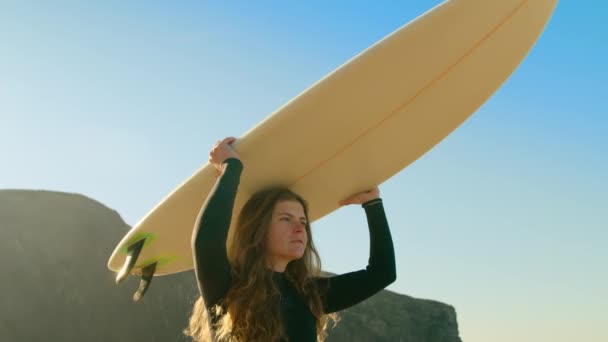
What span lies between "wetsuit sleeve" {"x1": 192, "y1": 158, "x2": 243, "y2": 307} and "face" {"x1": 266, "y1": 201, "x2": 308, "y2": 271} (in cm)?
27

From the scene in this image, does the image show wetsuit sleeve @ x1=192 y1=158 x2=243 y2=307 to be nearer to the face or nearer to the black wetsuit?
the black wetsuit

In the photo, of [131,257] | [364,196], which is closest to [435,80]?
[364,196]

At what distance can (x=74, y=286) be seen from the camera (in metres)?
16.7

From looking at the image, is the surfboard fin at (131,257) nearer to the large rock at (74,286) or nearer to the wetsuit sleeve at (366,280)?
the wetsuit sleeve at (366,280)

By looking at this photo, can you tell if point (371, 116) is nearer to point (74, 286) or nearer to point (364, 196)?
point (364, 196)

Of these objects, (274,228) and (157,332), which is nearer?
(274,228)

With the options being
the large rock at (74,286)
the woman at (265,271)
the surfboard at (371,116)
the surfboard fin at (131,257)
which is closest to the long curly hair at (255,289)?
the woman at (265,271)

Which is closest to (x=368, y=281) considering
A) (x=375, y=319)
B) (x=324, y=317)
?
(x=324, y=317)

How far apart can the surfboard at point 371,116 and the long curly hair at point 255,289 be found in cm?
17

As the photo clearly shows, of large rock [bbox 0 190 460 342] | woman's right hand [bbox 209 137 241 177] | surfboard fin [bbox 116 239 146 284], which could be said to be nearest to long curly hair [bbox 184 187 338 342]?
woman's right hand [bbox 209 137 241 177]

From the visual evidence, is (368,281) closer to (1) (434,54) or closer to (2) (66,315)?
(1) (434,54)

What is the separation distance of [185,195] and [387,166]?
3.35 ft

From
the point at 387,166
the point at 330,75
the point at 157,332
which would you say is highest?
the point at 330,75

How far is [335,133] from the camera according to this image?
8.87 ft
